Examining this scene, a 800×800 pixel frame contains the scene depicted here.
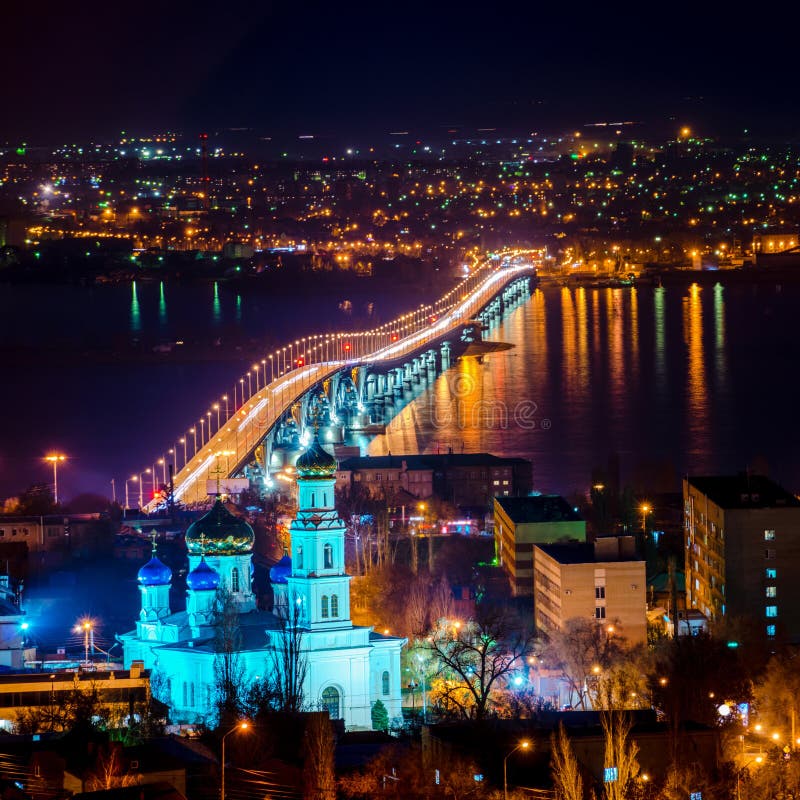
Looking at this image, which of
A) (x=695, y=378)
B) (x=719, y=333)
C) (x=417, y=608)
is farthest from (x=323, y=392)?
(x=417, y=608)

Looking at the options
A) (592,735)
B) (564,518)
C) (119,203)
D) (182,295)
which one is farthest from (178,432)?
(119,203)

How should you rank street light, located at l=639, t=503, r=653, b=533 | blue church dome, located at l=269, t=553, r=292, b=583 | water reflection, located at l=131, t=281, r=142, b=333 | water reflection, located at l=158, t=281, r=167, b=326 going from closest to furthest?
blue church dome, located at l=269, t=553, r=292, b=583 → street light, located at l=639, t=503, r=653, b=533 → water reflection, located at l=131, t=281, r=142, b=333 → water reflection, located at l=158, t=281, r=167, b=326

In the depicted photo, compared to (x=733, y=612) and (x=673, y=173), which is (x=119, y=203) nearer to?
(x=673, y=173)

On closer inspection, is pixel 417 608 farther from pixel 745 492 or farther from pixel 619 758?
pixel 619 758

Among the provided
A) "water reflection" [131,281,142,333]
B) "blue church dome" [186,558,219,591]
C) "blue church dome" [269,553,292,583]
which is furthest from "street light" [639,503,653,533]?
"water reflection" [131,281,142,333]

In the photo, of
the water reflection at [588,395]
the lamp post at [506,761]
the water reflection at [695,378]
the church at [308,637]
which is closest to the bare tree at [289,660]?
the church at [308,637]

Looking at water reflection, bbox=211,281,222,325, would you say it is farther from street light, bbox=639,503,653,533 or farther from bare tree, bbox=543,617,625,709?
bare tree, bbox=543,617,625,709
